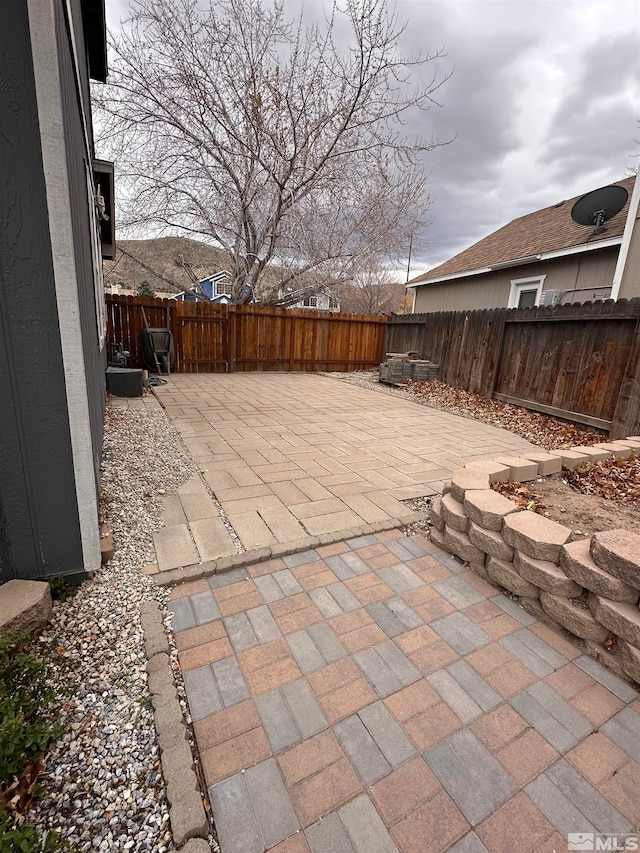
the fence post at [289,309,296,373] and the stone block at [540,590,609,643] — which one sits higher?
the fence post at [289,309,296,373]

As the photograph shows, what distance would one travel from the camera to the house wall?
7.83m

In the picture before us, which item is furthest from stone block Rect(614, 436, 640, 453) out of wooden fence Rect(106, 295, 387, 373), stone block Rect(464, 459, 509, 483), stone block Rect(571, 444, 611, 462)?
wooden fence Rect(106, 295, 387, 373)

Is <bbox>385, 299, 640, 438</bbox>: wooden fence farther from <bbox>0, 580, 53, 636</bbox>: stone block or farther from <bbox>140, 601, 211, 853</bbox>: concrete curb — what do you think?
<bbox>0, 580, 53, 636</bbox>: stone block

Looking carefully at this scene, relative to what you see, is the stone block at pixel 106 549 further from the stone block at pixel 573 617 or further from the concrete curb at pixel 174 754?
the stone block at pixel 573 617

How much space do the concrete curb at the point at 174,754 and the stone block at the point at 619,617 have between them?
62.3 inches

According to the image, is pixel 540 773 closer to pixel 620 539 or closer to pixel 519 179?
pixel 620 539

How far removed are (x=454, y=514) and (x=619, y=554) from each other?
84cm

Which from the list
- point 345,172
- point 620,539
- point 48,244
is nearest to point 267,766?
point 620,539

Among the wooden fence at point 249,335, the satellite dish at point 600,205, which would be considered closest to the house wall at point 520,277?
the satellite dish at point 600,205

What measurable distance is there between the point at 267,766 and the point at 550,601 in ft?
4.55

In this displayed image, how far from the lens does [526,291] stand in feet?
31.9

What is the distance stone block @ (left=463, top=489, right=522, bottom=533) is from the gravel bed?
1.67 meters

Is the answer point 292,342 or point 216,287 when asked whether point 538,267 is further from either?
point 216,287

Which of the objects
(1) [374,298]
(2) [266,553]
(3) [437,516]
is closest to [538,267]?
(3) [437,516]
